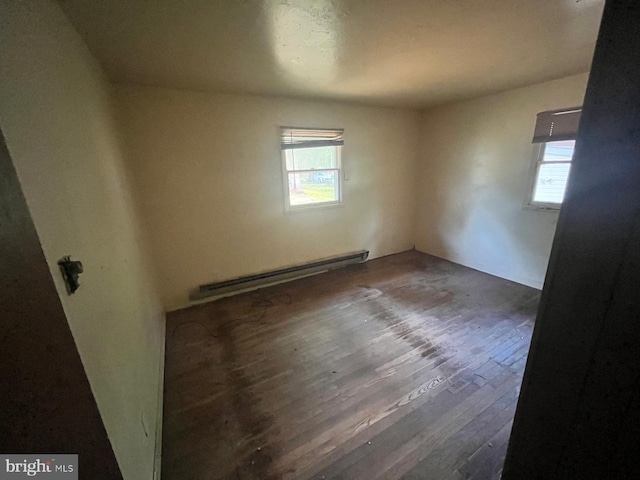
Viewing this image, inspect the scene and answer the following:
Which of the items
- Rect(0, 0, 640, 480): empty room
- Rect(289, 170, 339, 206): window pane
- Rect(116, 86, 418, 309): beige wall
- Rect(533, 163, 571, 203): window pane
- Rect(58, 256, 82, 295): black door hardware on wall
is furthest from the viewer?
Rect(289, 170, 339, 206): window pane

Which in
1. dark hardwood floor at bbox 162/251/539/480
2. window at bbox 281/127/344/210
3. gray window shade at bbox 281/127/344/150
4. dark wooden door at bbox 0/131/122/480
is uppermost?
gray window shade at bbox 281/127/344/150

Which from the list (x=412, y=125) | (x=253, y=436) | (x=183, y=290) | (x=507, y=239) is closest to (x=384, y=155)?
(x=412, y=125)

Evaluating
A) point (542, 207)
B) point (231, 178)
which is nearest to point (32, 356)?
point (231, 178)

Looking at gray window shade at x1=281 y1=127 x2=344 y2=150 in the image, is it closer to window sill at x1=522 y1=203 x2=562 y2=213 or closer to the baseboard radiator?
the baseboard radiator

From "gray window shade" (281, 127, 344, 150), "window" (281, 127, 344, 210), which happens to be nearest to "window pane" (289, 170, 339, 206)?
"window" (281, 127, 344, 210)

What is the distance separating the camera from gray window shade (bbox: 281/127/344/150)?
304cm

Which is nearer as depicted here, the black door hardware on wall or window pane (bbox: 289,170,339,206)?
the black door hardware on wall

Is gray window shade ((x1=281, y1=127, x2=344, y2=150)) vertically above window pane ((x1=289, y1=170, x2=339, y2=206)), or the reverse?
gray window shade ((x1=281, y1=127, x2=344, y2=150))

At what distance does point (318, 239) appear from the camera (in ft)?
11.8

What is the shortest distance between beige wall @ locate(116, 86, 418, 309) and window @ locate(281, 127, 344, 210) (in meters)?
0.11

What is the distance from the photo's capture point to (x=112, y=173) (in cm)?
164

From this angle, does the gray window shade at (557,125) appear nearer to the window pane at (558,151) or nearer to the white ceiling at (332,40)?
the window pane at (558,151)

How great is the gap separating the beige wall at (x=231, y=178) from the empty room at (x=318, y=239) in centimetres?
3

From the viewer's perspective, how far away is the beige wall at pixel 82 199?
0.70 meters
